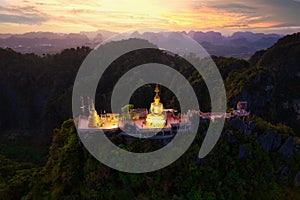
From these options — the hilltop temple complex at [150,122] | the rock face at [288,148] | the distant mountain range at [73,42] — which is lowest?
the rock face at [288,148]

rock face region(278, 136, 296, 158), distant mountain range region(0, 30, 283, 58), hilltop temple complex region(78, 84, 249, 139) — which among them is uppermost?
distant mountain range region(0, 30, 283, 58)

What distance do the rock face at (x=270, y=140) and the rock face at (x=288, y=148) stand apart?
1.15 feet

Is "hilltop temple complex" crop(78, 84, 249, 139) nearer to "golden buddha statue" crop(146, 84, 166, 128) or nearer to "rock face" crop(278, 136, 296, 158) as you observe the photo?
"golden buddha statue" crop(146, 84, 166, 128)

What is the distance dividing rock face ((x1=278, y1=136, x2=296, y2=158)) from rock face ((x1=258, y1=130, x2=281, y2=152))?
1.15 ft

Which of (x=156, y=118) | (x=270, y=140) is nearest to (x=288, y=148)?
(x=270, y=140)

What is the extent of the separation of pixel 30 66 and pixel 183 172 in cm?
4848

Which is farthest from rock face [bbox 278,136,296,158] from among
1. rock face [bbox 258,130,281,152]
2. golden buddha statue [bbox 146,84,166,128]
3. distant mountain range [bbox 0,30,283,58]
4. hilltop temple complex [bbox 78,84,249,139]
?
distant mountain range [bbox 0,30,283,58]

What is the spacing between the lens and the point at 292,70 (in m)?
51.8

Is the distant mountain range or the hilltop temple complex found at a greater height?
the distant mountain range

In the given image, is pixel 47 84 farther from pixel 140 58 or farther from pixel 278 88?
pixel 278 88

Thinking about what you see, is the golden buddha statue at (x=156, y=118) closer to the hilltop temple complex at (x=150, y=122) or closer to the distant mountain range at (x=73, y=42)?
the hilltop temple complex at (x=150, y=122)

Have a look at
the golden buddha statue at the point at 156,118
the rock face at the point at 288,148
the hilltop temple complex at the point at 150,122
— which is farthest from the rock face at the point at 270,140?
the golden buddha statue at the point at 156,118

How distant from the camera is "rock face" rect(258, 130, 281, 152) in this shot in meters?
21.2

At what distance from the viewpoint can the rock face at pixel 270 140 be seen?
21247 mm
